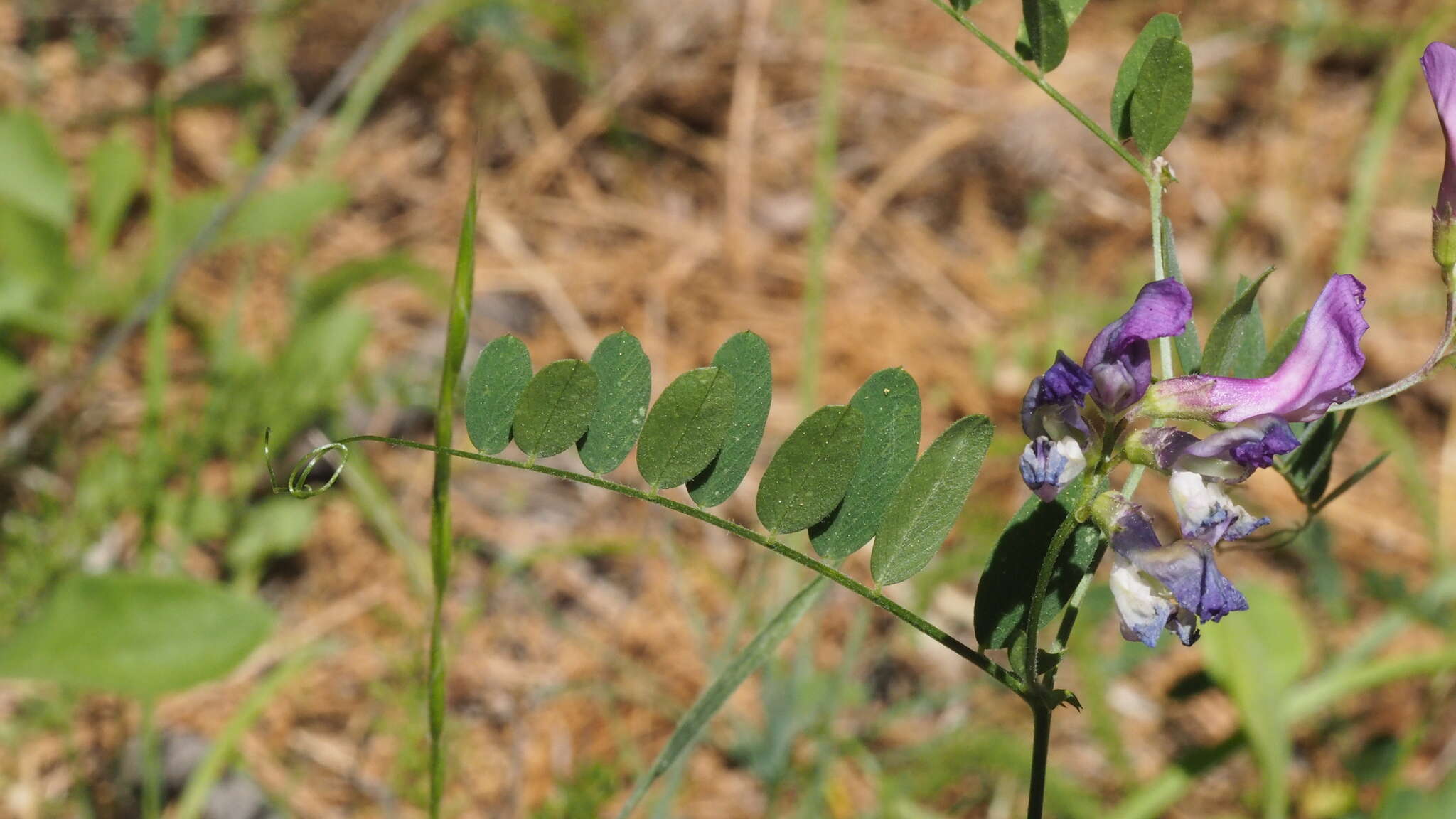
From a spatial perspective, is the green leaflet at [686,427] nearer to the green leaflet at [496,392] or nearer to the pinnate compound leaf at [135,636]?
the green leaflet at [496,392]

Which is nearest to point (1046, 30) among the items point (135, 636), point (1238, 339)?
point (1238, 339)

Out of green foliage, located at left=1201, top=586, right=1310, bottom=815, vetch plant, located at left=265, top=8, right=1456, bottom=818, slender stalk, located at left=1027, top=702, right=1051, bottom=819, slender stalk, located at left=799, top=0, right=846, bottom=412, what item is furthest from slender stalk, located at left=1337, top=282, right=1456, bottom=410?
slender stalk, located at left=799, top=0, right=846, bottom=412

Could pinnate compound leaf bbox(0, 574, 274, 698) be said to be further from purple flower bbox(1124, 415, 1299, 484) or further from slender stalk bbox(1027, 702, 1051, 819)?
purple flower bbox(1124, 415, 1299, 484)

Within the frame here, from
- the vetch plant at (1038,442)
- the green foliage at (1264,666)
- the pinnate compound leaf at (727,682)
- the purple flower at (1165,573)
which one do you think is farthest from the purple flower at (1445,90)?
the green foliage at (1264,666)

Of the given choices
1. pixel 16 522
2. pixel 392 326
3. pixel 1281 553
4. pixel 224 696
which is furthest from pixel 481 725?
pixel 1281 553

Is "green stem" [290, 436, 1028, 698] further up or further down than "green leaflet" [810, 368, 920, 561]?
further down

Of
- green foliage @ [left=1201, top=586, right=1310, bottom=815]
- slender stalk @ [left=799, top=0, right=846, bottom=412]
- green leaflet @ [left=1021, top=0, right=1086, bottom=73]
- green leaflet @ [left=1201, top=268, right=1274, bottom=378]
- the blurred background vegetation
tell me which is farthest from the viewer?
slender stalk @ [left=799, top=0, right=846, bottom=412]

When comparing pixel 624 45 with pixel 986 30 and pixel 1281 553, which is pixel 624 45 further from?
pixel 1281 553
